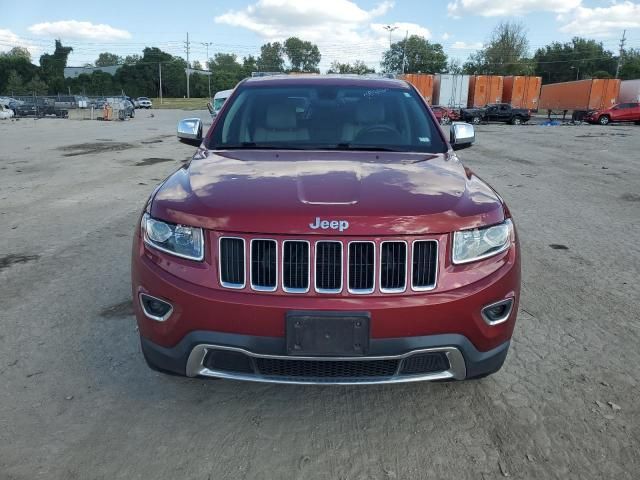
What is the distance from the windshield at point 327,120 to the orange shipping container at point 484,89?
42.5 metres

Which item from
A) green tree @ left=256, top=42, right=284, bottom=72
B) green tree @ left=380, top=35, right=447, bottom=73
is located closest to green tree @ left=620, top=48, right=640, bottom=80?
green tree @ left=380, top=35, right=447, bottom=73

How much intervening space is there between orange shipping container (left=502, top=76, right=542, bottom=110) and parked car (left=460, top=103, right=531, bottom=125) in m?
5.47

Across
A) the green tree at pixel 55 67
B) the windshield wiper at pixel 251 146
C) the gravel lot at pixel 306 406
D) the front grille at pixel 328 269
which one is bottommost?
the gravel lot at pixel 306 406

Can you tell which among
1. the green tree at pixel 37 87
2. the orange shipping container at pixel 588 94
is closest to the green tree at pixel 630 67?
→ the orange shipping container at pixel 588 94

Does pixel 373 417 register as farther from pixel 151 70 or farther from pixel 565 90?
pixel 151 70

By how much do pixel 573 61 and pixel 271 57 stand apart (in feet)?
242

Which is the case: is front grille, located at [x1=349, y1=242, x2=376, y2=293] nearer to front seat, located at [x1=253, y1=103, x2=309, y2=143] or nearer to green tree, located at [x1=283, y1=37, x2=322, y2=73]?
front seat, located at [x1=253, y1=103, x2=309, y2=143]

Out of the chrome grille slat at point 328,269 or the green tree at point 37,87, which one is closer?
the chrome grille slat at point 328,269

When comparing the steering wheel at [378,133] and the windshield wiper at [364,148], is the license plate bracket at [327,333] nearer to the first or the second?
the windshield wiper at [364,148]

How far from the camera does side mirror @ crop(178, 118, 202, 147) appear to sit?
4.12 m

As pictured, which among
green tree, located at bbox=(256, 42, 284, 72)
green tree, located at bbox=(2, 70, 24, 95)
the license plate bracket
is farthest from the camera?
green tree, located at bbox=(256, 42, 284, 72)

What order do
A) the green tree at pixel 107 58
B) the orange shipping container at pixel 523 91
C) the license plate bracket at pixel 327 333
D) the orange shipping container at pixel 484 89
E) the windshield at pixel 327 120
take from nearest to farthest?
1. the license plate bracket at pixel 327 333
2. the windshield at pixel 327 120
3. the orange shipping container at pixel 484 89
4. the orange shipping container at pixel 523 91
5. the green tree at pixel 107 58

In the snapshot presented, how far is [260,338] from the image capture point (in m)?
2.22

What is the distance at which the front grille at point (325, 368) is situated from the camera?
2.30 meters
